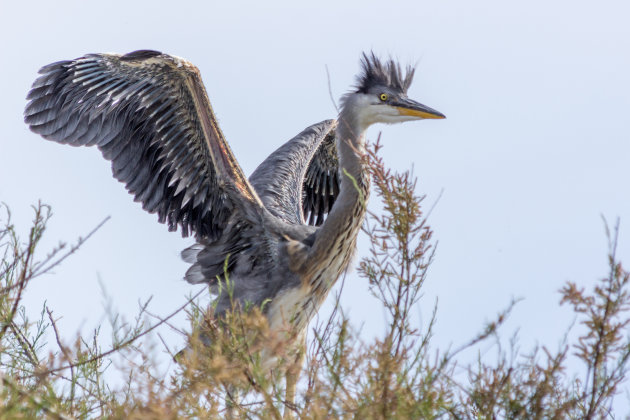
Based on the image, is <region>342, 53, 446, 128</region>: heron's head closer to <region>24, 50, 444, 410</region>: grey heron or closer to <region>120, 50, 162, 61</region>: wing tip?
<region>24, 50, 444, 410</region>: grey heron

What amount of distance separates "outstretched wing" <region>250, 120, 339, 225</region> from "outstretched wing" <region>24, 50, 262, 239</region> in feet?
1.92

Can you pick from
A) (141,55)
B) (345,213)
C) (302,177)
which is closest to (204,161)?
(141,55)

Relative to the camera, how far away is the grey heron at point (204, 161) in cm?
515

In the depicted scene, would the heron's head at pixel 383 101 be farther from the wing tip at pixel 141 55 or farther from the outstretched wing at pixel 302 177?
the wing tip at pixel 141 55

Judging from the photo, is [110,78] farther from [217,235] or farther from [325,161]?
[325,161]

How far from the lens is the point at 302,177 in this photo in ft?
21.5

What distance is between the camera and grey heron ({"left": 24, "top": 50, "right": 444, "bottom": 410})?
5.15m

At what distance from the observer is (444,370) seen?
9.93 ft

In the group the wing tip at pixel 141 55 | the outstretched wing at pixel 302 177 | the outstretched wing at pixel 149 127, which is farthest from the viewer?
the outstretched wing at pixel 302 177

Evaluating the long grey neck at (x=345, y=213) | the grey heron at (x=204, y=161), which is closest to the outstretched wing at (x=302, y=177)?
the grey heron at (x=204, y=161)

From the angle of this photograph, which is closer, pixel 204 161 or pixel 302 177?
pixel 204 161

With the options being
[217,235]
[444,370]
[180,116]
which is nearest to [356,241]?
[217,235]

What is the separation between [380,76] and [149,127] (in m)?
1.48

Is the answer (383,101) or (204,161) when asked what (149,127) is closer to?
(204,161)
